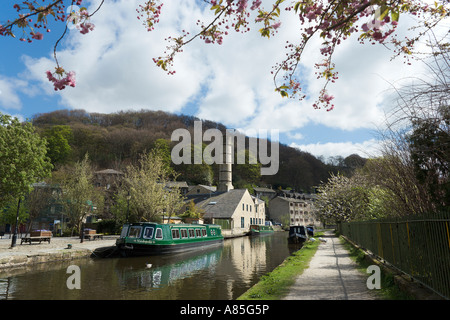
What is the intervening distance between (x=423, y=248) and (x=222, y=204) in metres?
40.8

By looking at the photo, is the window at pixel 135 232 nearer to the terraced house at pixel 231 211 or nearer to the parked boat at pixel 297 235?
the parked boat at pixel 297 235

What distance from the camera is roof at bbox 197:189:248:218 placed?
4375 centimetres

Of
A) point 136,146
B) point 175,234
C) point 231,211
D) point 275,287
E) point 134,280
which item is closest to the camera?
point 275,287

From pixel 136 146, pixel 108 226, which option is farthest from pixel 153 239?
pixel 136 146

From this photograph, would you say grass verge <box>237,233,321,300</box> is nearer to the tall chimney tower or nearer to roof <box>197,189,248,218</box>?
roof <box>197,189,248,218</box>

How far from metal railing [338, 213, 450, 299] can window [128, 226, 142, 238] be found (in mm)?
15071

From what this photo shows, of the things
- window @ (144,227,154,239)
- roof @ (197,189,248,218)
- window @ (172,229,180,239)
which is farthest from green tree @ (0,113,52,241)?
roof @ (197,189,248,218)

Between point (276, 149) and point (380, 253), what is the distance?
323 ft

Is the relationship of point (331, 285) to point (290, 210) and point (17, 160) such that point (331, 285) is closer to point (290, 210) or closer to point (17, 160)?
point (17, 160)

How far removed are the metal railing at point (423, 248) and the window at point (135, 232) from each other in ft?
49.4

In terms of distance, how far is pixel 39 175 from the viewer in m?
17.9

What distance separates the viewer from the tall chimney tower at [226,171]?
2306 inches

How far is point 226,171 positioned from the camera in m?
60.9
